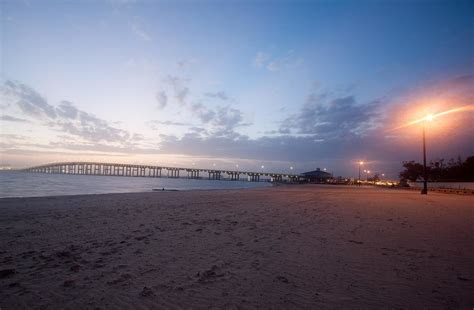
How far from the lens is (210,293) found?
3217 millimetres

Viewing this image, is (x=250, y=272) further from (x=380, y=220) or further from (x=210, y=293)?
(x=380, y=220)

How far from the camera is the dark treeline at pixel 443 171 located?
194 ft

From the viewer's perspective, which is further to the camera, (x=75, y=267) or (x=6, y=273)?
(x=75, y=267)

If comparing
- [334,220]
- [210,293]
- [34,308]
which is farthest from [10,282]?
[334,220]

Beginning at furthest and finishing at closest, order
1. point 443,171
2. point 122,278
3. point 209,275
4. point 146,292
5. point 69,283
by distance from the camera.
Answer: point 443,171 → point 209,275 → point 122,278 → point 69,283 → point 146,292

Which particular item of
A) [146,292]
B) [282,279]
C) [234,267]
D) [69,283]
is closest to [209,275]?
[234,267]

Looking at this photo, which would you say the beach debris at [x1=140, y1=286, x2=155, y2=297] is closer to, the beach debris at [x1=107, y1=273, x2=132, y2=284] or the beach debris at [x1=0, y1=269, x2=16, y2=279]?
the beach debris at [x1=107, y1=273, x2=132, y2=284]

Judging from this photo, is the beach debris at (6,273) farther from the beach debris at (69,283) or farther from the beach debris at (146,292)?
the beach debris at (146,292)

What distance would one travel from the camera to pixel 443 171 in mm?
69750

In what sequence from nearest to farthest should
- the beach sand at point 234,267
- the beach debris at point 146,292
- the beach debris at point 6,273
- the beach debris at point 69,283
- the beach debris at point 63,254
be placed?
1. the beach sand at point 234,267
2. the beach debris at point 146,292
3. the beach debris at point 69,283
4. the beach debris at point 6,273
5. the beach debris at point 63,254

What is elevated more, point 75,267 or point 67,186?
point 75,267

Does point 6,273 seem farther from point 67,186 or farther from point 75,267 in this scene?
point 67,186

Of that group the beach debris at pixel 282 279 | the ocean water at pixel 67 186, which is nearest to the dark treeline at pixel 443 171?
the ocean water at pixel 67 186

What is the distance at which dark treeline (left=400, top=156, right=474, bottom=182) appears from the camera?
2323 inches
